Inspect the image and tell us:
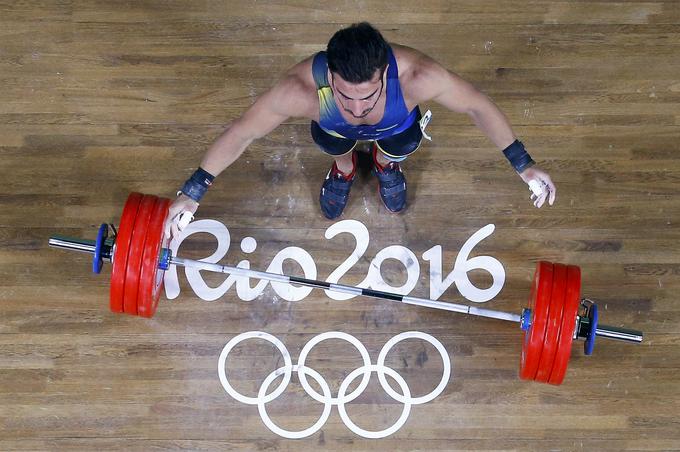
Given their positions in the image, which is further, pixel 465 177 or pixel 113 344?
pixel 465 177

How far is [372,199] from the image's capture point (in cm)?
292

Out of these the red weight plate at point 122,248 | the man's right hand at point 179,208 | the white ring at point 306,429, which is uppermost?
the man's right hand at point 179,208

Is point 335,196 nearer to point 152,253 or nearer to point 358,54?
point 152,253

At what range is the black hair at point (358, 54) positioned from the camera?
1850mm

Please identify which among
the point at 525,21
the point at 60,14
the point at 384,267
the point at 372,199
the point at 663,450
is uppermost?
the point at 525,21

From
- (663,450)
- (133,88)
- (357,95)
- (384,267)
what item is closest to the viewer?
(357,95)

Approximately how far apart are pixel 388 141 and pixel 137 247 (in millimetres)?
882

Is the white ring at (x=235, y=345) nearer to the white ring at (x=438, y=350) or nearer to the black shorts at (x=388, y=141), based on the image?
the white ring at (x=438, y=350)

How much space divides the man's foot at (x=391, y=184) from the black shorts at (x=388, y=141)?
0.21 metres

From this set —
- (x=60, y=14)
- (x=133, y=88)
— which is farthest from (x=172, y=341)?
(x=60, y=14)

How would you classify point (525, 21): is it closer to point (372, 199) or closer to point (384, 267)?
point (372, 199)

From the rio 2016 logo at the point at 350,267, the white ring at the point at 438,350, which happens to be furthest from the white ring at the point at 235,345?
the white ring at the point at 438,350

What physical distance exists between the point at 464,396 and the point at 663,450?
725 mm

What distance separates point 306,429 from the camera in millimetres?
2666
